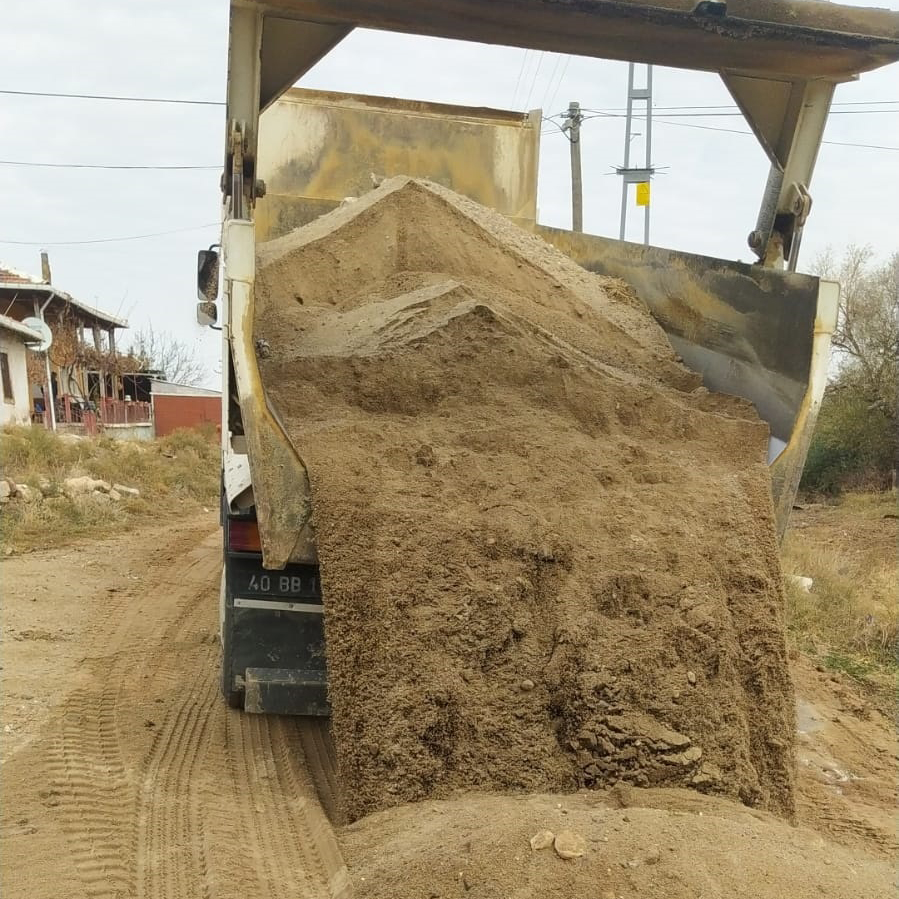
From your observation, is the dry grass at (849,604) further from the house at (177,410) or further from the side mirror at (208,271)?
the house at (177,410)

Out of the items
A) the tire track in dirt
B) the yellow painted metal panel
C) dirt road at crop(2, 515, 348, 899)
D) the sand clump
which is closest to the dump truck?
dirt road at crop(2, 515, 348, 899)

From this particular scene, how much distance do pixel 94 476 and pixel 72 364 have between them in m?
17.0

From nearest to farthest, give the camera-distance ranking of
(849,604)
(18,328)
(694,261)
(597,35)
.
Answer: (597,35), (694,261), (849,604), (18,328)

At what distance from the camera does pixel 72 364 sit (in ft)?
91.0

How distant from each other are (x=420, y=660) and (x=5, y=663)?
3.54 m

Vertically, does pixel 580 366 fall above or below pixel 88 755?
above

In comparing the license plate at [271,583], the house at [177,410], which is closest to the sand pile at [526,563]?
the license plate at [271,583]

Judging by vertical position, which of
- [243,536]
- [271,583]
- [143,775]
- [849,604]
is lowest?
[849,604]

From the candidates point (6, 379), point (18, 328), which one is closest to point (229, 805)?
point (18, 328)

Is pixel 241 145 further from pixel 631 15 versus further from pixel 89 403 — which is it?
pixel 89 403

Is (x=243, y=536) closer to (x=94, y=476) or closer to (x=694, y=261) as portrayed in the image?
(x=694, y=261)

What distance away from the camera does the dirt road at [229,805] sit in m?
2.28

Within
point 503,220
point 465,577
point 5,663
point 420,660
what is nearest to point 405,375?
point 465,577

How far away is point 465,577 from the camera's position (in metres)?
2.82
